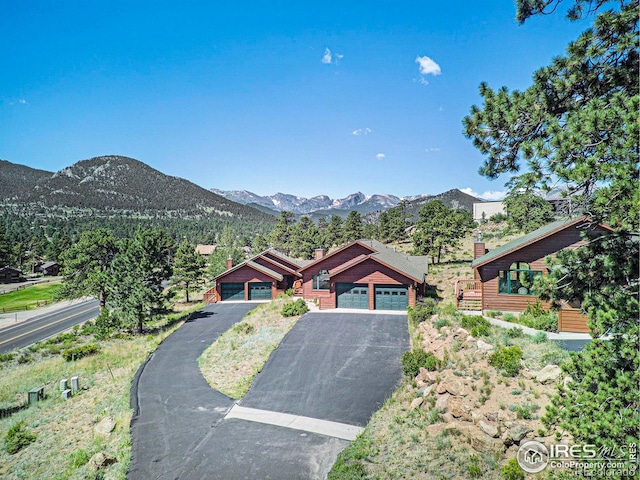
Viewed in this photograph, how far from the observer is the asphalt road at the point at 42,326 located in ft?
107

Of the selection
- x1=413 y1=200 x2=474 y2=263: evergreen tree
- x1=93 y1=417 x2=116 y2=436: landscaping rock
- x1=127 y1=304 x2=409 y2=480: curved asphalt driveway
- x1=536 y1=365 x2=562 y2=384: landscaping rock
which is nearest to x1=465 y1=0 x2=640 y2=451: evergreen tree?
x1=536 y1=365 x2=562 y2=384: landscaping rock

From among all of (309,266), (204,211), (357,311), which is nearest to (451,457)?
(357,311)

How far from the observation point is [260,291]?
3800 centimetres

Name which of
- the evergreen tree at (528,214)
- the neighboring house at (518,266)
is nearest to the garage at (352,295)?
the neighboring house at (518,266)

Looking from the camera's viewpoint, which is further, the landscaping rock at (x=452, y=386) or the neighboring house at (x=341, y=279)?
the neighboring house at (x=341, y=279)

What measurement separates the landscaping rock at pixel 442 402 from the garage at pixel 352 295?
53.0 feet

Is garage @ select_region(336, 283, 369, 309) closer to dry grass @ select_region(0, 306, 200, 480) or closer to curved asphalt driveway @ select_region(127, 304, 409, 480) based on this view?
curved asphalt driveway @ select_region(127, 304, 409, 480)

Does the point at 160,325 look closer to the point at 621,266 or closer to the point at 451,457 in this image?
the point at 451,457

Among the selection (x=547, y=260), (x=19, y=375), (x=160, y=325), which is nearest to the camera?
(x=547, y=260)

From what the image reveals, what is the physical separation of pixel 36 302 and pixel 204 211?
14867 cm

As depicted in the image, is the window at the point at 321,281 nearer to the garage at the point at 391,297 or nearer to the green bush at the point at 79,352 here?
the garage at the point at 391,297

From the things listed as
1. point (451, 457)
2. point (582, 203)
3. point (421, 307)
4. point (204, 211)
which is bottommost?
point (451, 457)

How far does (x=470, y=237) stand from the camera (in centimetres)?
6938

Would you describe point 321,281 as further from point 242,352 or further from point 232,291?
point 242,352
